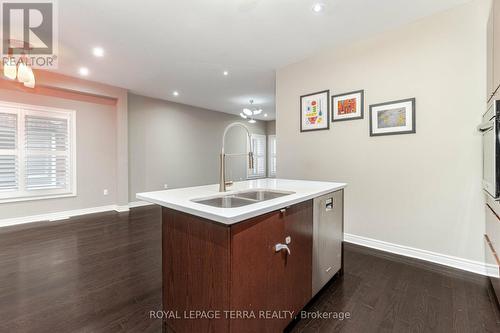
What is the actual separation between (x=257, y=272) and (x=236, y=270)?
166 mm

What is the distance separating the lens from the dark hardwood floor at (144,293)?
1562 mm

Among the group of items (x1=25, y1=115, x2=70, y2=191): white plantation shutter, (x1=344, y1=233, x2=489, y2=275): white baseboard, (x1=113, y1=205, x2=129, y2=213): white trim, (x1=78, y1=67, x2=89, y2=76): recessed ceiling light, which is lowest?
(x1=344, y1=233, x2=489, y2=275): white baseboard

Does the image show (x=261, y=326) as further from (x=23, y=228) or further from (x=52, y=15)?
(x=23, y=228)

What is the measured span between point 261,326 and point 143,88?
5240 millimetres

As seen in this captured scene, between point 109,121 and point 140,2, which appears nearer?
point 140,2

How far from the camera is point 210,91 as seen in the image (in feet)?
17.4

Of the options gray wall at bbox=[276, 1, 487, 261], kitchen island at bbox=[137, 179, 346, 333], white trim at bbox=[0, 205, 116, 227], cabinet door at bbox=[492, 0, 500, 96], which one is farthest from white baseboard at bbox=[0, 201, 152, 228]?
cabinet door at bbox=[492, 0, 500, 96]

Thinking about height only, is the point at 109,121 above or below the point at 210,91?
below

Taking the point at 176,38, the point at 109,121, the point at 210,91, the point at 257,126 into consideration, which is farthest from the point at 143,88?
the point at 257,126

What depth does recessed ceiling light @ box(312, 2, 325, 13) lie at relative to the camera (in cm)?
230

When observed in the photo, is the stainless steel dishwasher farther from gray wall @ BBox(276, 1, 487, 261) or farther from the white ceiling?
the white ceiling

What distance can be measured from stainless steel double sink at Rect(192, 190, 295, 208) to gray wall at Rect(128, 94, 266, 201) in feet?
14.3

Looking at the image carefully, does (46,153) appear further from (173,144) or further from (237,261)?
(237,261)

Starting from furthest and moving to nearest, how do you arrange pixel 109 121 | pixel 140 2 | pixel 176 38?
pixel 109 121 < pixel 176 38 < pixel 140 2
